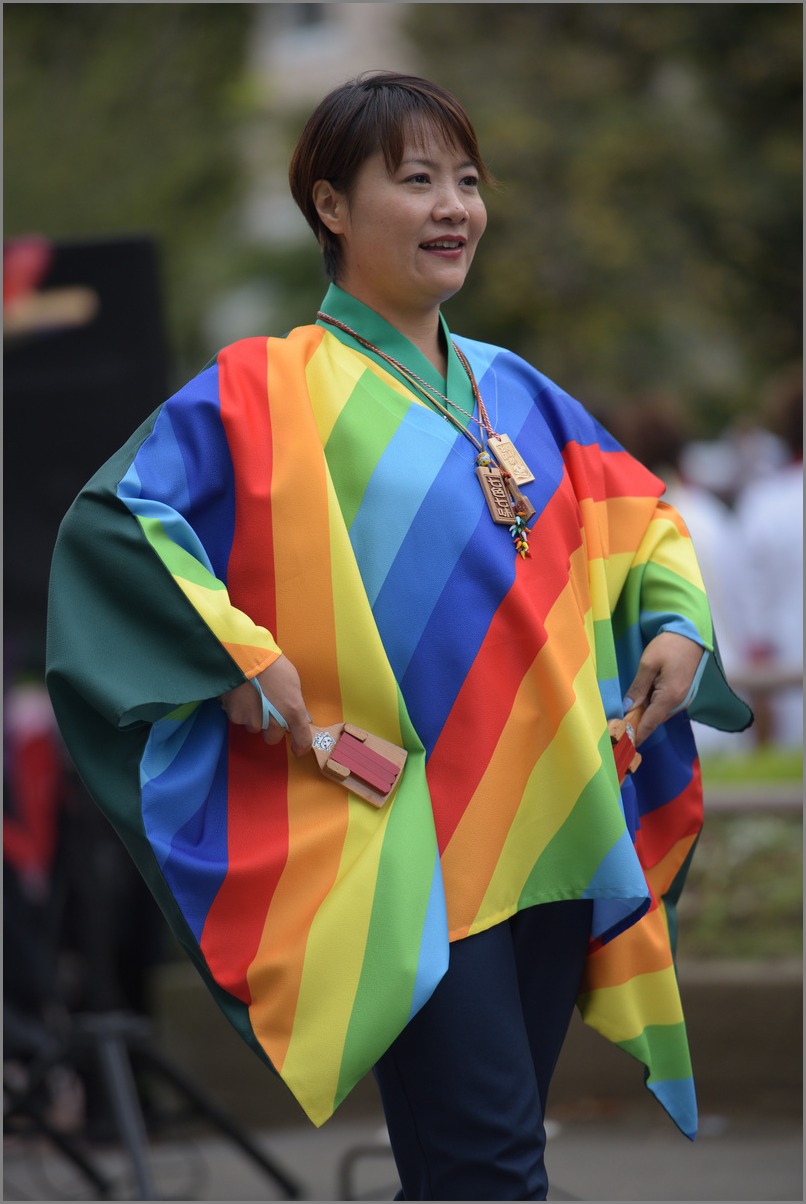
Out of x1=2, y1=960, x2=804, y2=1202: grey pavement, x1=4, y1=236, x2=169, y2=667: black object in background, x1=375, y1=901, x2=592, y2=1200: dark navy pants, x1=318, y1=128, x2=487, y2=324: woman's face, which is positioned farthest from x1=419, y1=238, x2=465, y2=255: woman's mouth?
x1=2, y1=960, x2=804, y2=1202: grey pavement

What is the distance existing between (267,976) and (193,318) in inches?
721

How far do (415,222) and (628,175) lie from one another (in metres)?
15.7

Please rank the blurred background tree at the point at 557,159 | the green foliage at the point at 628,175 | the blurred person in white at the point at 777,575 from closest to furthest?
the blurred person in white at the point at 777,575 < the blurred background tree at the point at 557,159 < the green foliage at the point at 628,175

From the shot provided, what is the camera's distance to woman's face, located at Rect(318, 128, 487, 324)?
2.58 m

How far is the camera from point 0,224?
4.00 meters

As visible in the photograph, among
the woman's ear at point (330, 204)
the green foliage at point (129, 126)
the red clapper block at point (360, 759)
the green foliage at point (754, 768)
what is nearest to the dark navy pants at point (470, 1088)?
the red clapper block at point (360, 759)

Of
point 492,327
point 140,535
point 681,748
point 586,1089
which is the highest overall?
point 140,535

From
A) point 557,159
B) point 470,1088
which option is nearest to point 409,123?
point 470,1088

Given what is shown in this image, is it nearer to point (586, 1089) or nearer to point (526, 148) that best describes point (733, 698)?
point (586, 1089)

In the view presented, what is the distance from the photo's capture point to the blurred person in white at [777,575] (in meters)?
6.23

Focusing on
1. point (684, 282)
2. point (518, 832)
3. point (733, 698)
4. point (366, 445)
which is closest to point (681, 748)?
point (733, 698)

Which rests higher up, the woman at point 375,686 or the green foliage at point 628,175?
the woman at point 375,686

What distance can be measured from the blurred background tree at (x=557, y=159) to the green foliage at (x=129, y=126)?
3cm

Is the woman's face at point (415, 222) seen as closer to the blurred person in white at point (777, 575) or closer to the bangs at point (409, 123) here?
the bangs at point (409, 123)
